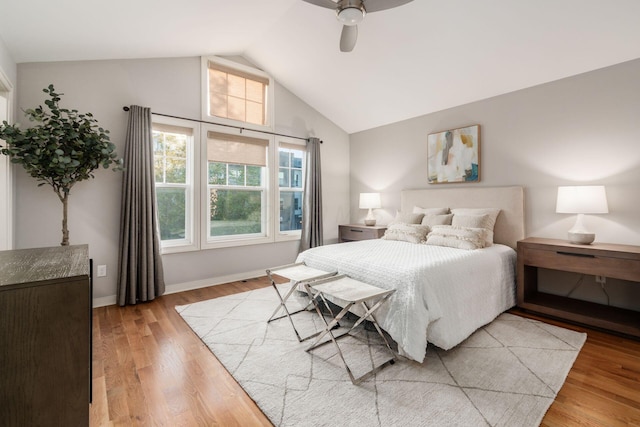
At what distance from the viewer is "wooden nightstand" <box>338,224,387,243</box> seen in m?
4.48

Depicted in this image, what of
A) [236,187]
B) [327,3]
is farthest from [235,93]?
[327,3]

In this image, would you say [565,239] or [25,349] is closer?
[25,349]

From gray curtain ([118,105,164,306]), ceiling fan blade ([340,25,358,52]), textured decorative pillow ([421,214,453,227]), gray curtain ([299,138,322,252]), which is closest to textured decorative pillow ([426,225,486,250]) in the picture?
textured decorative pillow ([421,214,453,227])

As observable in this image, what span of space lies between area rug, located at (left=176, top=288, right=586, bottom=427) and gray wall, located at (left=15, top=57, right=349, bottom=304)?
1249 millimetres

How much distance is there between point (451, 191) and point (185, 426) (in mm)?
3641

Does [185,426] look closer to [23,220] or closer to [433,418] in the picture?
[433,418]

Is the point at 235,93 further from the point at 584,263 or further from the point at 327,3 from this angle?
the point at 584,263

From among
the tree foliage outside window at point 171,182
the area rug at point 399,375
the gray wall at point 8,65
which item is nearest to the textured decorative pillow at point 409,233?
the area rug at point 399,375

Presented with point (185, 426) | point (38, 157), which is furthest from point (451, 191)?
point (38, 157)

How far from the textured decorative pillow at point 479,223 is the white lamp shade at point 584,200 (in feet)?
2.12

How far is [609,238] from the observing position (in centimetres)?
283

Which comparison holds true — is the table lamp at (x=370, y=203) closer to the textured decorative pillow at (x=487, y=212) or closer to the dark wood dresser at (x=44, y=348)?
the textured decorative pillow at (x=487, y=212)

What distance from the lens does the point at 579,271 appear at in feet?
8.58

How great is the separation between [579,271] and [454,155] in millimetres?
1885
